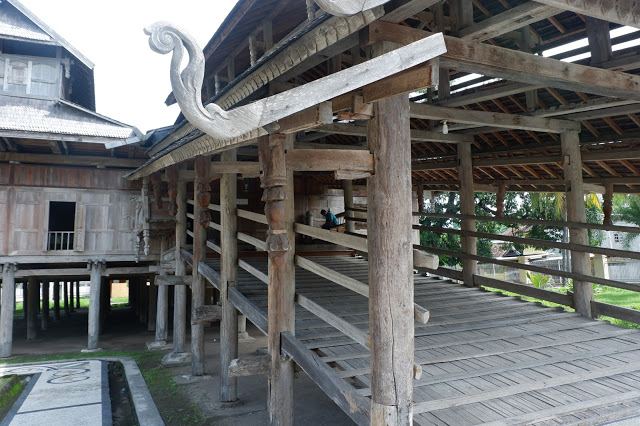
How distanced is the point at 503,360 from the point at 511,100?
413 centimetres

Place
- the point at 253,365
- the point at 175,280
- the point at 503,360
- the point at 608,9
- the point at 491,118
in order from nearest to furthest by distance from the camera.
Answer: the point at 608,9, the point at 503,360, the point at 253,365, the point at 491,118, the point at 175,280

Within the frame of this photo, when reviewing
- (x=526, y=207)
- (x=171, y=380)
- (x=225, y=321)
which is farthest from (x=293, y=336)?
(x=526, y=207)

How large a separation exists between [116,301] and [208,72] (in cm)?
2513

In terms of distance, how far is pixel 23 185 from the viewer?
10.9 m

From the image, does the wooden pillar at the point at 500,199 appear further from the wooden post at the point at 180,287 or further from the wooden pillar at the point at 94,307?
the wooden pillar at the point at 94,307

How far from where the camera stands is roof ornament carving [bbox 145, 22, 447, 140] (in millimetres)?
2184

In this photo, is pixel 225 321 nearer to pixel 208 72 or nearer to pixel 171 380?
pixel 171 380

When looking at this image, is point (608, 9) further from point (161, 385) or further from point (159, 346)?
point (159, 346)

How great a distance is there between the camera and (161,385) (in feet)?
27.4

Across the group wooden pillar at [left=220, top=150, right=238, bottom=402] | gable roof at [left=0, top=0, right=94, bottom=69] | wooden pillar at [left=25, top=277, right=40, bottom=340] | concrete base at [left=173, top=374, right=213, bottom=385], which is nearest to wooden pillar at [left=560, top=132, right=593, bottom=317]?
wooden pillar at [left=220, top=150, right=238, bottom=402]

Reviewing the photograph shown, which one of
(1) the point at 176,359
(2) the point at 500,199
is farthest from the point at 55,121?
(2) the point at 500,199

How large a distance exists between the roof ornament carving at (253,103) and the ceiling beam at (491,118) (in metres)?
2.79

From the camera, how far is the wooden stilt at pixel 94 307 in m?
11.5

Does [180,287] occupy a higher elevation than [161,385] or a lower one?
higher
